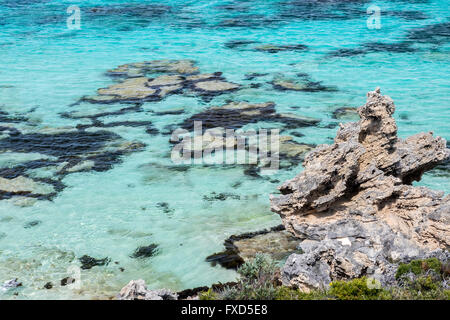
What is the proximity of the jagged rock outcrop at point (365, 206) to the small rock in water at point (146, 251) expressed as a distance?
279 cm

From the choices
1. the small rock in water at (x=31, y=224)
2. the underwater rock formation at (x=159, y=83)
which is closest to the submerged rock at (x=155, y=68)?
the underwater rock formation at (x=159, y=83)

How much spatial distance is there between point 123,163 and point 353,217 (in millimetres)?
7609

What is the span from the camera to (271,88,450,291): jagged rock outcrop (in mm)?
8625

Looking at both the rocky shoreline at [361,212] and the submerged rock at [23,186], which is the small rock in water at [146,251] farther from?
the submerged rock at [23,186]

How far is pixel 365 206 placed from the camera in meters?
10.0

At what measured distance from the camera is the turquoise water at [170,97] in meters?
11.2

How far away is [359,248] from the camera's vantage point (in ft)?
29.7

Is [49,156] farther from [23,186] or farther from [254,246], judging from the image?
[254,246]

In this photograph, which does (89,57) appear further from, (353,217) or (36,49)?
(353,217)

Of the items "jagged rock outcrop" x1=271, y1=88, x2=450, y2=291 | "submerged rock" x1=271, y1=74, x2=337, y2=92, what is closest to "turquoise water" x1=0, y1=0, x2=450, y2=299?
"submerged rock" x1=271, y1=74, x2=337, y2=92

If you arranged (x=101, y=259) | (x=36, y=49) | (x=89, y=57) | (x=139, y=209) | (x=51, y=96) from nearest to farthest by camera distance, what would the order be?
(x=101, y=259) < (x=139, y=209) < (x=51, y=96) < (x=89, y=57) < (x=36, y=49)

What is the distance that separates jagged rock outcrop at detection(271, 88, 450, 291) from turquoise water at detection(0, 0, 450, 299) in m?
2.03

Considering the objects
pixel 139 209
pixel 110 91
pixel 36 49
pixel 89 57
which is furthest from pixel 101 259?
pixel 36 49

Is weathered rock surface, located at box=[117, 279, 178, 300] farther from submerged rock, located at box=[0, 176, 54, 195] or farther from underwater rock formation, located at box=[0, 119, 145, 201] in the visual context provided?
submerged rock, located at box=[0, 176, 54, 195]
